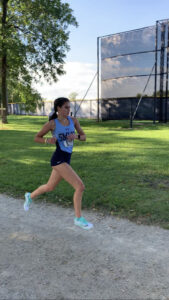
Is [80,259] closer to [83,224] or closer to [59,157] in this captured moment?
[83,224]

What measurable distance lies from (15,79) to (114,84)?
378 inches

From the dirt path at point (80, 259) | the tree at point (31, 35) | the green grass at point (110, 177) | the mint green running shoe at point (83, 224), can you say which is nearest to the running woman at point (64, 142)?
the mint green running shoe at point (83, 224)

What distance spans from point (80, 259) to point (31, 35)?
23694mm

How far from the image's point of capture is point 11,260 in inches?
121

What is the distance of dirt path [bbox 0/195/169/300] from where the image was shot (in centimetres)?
253

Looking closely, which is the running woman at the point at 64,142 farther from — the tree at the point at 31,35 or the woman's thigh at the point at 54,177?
the tree at the point at 31,35

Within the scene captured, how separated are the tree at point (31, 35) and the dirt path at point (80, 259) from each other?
2025 cm

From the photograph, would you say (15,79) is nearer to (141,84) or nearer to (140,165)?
(141,84)

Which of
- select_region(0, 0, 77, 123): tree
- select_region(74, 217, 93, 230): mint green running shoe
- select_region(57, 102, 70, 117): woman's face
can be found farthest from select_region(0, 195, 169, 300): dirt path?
select_region(0, 0, 77, 123): tree

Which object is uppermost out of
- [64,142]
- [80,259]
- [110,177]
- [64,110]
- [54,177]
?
[64,110]

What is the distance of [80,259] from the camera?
3080 millimetres

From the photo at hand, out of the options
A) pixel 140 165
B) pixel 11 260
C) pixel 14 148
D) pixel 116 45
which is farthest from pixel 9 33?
pixel 11 260

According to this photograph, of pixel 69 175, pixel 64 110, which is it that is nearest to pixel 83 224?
pixel 69 175

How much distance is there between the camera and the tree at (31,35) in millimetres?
22147
